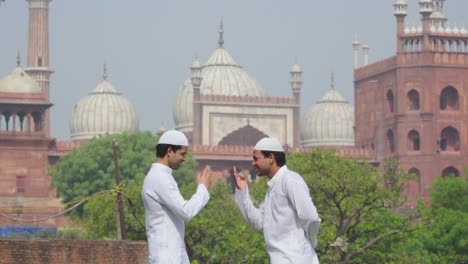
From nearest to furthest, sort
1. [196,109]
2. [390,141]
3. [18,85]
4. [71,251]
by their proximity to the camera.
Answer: [71,251], [18,85], [390,141], [196,109]

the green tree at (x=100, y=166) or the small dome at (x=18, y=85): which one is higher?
the small dome at (x=18, y=85)

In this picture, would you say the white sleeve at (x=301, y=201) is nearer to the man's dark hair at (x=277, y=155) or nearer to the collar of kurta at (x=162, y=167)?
the man's dark hair at (x=277, y=155)

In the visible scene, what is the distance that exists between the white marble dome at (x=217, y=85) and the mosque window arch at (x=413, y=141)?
14747 mm

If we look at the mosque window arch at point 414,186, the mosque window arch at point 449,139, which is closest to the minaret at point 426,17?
the mosque window arch at point 449,139

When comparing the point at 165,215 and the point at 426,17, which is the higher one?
the point at 426,17

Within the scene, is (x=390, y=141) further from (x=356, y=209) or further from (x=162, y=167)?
(x=162, y=167)

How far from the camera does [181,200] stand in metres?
11.6

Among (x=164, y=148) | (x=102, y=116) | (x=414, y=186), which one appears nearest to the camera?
(x=164, y=148)

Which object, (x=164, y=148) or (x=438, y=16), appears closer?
(x=164, y=148)

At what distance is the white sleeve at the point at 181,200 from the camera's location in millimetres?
11562

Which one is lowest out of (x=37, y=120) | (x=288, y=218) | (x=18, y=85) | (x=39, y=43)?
(x=288, y=218)

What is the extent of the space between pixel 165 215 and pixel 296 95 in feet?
266

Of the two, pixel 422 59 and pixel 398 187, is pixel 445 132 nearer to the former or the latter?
pixel 422 59

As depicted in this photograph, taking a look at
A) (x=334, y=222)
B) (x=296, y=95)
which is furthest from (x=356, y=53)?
(x=334, y=222)
